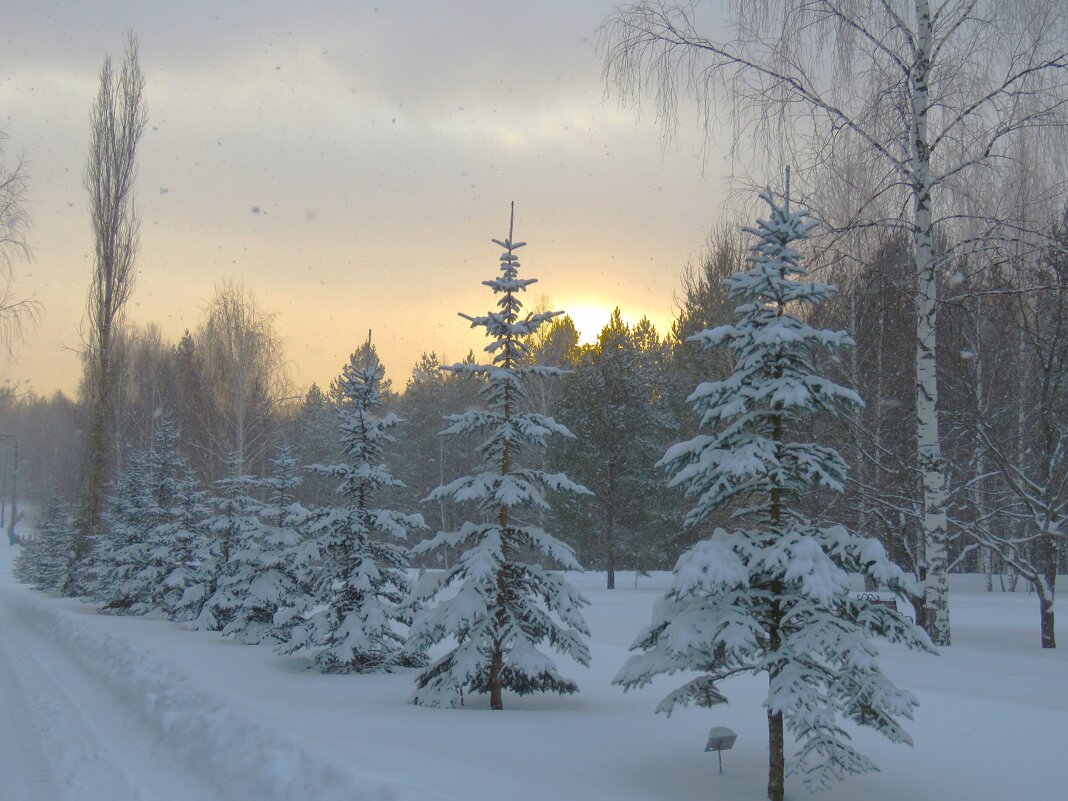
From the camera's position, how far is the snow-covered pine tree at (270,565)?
17.3 meters

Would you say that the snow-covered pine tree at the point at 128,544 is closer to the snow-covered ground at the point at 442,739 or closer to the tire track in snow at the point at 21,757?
the snow-covered ground at the point at 442,739

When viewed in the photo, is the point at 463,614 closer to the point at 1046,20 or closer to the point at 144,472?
the point at 1046,20

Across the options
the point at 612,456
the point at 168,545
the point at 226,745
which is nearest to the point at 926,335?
the point at 226,745

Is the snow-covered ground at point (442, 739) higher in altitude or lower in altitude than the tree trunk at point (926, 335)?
lower

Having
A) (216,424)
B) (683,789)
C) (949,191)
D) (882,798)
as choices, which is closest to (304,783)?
(683,789)

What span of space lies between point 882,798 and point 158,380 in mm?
55833

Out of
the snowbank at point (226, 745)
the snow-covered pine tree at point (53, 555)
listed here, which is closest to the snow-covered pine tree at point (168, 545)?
the snowbank at point (226, 745)

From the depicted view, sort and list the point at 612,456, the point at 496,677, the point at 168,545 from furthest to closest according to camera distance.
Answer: the point at 612,456
the point at 168,545
the point at 496,677

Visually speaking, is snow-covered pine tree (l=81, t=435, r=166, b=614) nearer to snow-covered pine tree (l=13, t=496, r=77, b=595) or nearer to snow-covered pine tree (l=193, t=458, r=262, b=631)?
snow-covered pine tree (l=193, t=458, r=262, b=631)

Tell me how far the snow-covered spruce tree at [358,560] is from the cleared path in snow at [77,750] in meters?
3.55

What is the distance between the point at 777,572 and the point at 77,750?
6.63 metres

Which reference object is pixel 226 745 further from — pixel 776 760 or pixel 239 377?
pixel 239 377

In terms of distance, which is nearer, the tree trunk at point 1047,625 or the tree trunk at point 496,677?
the tree trunk at point 496,677

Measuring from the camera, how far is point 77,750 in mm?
8109
